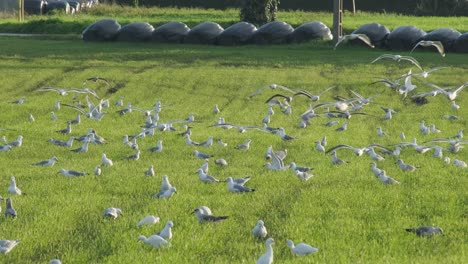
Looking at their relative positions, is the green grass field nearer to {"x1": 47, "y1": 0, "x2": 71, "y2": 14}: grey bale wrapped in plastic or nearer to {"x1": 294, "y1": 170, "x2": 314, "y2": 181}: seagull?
{"x1": 294, "y1": 170, "x2": 314, "y2": 181}: seagull

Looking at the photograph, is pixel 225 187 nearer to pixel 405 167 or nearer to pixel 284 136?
pixel 405 167

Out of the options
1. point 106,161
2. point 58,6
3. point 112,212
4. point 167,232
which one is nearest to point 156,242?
point 167,232

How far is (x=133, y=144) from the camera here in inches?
793

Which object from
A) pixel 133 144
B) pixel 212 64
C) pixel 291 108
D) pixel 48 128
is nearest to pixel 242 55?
pixel 212 64

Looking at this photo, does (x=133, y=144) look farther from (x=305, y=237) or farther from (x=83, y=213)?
(x=305, y=237)

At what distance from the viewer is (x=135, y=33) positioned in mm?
51781

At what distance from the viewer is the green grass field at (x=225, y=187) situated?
11.1 metres

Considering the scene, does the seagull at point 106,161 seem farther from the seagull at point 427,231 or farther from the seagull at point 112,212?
the seagull at point 427,231

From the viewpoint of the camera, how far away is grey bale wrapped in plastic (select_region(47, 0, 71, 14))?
79613 mm

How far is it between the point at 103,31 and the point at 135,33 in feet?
6.49

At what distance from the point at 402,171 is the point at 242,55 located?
1045 inches

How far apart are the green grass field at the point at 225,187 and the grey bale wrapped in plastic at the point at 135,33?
53.1 ft

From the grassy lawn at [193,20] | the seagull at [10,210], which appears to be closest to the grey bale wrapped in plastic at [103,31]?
the grassy lawn at [193,20]

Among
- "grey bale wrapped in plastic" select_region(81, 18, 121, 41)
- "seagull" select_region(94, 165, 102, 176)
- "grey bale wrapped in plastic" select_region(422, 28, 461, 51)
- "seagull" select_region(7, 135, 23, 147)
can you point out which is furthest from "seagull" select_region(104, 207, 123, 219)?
"grey bale wrapped in plastic" select_region(81, 18, 121, 41)
